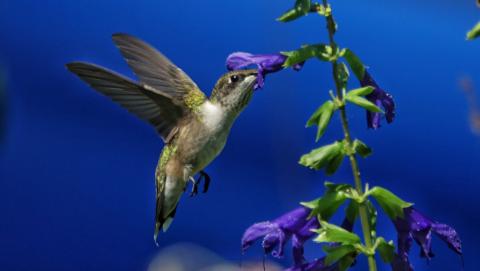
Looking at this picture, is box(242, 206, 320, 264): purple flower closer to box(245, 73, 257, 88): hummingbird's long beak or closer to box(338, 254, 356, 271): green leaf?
box(338, 254, 356, 271): green leaf

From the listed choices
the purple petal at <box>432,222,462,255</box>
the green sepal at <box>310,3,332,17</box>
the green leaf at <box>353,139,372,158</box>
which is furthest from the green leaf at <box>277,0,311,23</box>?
the purple petal at <box>432,222,462,255</box>

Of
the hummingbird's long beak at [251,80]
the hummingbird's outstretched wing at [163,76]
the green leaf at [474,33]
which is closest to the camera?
the green leaf at [474,33]

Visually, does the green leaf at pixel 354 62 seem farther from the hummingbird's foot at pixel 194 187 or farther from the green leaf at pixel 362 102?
the hummingbird's foot at pixel 194 187

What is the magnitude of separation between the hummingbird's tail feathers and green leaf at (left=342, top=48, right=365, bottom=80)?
0.89 ft

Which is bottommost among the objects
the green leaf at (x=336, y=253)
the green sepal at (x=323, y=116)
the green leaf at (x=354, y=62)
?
the green leaf at (x=336, y=253)

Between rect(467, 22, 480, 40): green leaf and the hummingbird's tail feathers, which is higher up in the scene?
rect(467, 22, 480, 40): green leaf

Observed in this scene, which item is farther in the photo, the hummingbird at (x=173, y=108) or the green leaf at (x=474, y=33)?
the hummingbird at (x=173, y=108)

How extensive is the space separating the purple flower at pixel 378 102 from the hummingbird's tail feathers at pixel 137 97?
0.91ft

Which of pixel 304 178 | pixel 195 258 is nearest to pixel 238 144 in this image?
pixel 304 178

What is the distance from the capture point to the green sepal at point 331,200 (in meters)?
0.60

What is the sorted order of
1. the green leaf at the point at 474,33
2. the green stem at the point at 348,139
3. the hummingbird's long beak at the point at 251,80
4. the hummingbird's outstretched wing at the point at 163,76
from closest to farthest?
the green leaf at the point at 474,33 < the green stem at the point at 348,139 < the hummingbird's long beak at the point at 251,80 < the hummingbird's outstretched wing at the point at 163,76

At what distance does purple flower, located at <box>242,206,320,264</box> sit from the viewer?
2.13 feet

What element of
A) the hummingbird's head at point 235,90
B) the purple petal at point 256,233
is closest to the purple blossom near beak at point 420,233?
the purple petal at point 256,233

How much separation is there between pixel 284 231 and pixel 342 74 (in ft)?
0.49
